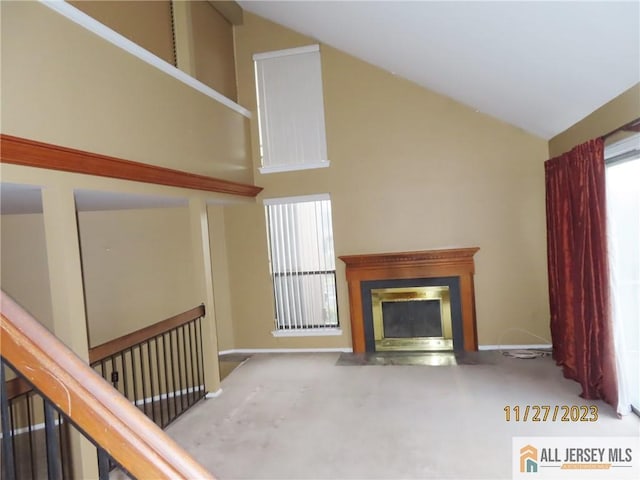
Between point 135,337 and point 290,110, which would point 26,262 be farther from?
point 290,110

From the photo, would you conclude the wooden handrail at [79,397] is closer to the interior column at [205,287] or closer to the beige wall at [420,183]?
the interior column at [205,287]

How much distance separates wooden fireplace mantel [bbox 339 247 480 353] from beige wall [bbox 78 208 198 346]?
2.23 metres

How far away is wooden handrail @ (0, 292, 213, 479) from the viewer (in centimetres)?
71

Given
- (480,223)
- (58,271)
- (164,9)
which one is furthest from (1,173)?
(480,223)

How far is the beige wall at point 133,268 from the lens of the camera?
5262mm

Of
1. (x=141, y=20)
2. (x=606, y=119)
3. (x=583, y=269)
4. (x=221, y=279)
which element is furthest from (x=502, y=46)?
(x=221, y=279)

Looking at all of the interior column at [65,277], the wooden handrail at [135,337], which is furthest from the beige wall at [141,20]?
the wooden handrail at [135,337]

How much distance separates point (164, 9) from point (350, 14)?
93.4 inches

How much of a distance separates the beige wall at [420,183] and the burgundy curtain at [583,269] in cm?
81

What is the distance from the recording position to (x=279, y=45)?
588cm

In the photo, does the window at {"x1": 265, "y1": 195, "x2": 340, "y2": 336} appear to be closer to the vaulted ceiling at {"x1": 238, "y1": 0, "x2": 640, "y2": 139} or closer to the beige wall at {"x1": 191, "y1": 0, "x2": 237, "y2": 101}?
the beige wall at {"x1": 191, "y1": 0, "x2": 237, "y2": 101}

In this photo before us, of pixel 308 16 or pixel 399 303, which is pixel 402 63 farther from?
pixel 399 303
